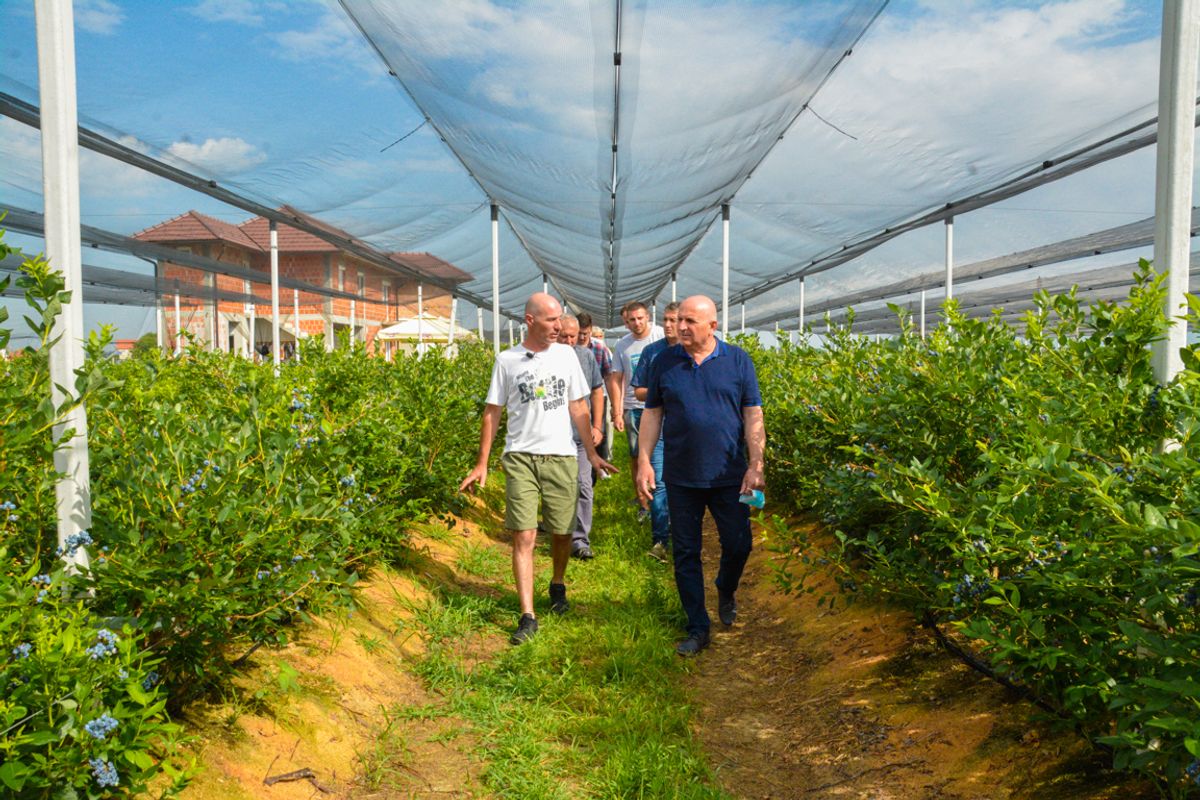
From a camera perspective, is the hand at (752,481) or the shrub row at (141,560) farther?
the hand at (752,481)

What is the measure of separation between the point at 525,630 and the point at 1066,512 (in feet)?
9.59

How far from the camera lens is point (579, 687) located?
394 cm

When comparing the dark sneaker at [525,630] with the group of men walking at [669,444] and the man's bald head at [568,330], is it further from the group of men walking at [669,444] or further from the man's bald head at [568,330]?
the man's bald head at [568,330]

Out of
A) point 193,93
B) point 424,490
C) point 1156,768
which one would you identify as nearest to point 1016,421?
point 1156,768

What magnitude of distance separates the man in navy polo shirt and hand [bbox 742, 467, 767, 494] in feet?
0.07

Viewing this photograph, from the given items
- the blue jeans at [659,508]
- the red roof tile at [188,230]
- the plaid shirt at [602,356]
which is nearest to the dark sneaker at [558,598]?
the blue jeans at [659,508]

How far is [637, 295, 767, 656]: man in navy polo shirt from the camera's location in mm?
4441

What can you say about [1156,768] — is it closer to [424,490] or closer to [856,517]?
[856,517]

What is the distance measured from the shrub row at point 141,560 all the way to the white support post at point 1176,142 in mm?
2750

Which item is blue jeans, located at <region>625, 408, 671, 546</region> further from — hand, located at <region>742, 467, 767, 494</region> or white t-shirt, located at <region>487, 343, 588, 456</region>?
hand, located at <region>742, 467, 767, 494</region>

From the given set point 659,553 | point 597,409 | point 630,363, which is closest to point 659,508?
point 659,553

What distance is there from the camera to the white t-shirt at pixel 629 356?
7.27 metres

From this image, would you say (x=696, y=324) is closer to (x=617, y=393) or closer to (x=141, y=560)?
(x=141, y=560)

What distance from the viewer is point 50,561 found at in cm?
257
